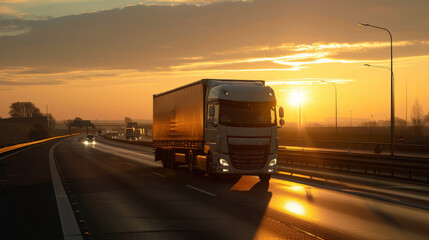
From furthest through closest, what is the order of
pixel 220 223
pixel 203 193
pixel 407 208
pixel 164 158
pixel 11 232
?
pixel 164 158 < pixel 203 193 < pixel 407 208 < pixel 220 223 < pixel 11 232

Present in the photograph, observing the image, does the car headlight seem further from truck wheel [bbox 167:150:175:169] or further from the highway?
truck wheel [bbox 167:150:175:169]

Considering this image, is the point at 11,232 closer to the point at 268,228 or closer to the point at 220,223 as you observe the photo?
the point at 220,223

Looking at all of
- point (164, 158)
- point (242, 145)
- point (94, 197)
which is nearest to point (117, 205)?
point (94, 197)

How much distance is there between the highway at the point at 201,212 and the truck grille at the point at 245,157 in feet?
2.32

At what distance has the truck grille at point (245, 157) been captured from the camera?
18984mm

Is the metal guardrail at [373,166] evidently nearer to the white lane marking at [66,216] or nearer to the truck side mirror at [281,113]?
the truck side mirror at [281,113]

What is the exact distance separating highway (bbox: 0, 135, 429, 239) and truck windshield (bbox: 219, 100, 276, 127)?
87.6 inches

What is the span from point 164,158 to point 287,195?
46.1 feet

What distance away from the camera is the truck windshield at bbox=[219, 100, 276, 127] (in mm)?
19406

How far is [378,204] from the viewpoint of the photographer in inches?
548

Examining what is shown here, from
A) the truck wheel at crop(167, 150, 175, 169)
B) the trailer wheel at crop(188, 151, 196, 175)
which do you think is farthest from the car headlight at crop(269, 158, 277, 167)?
the truck wheel at crop(167, 150, 175, 169)

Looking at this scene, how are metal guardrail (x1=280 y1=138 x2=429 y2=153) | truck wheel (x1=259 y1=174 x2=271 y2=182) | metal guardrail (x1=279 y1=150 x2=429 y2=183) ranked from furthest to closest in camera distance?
metal guardrail (x1=280 y1=138 x2=429 y2=153), metal guardrail (x1=279 y1=150 x2=429 y2=183), truck wheel (x1=259 y1=174 x2=271 y2=182)

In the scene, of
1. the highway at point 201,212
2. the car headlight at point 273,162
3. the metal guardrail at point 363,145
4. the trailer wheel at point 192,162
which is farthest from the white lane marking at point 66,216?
the metal guardrail at point 363,145

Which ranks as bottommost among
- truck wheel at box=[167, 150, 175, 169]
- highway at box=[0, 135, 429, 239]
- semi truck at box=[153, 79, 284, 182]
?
highway at box=[0, 135, 429, 239]
